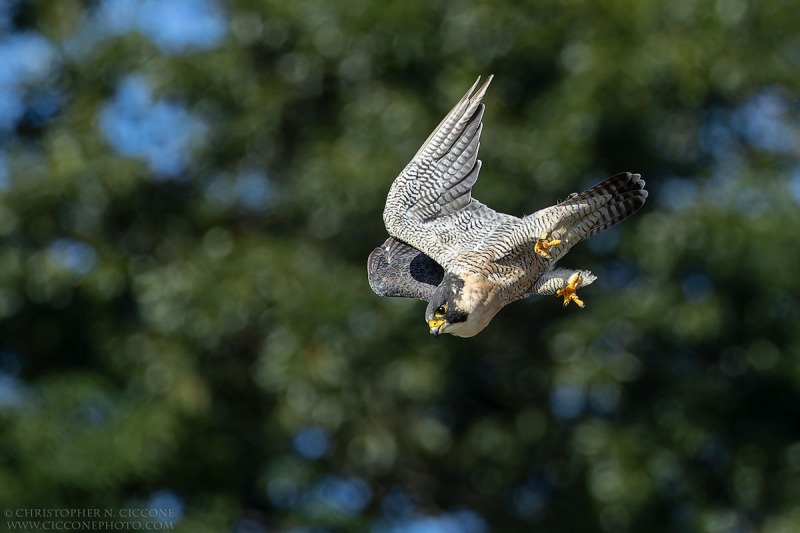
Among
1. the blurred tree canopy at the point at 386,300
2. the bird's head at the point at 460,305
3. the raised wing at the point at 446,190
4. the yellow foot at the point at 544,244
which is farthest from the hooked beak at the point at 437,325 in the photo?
the blurred tree canopy at the point at 386,300

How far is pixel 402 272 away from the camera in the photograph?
7891mm

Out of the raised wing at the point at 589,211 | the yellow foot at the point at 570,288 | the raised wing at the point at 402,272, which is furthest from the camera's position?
the raised wing at the point at 402,272

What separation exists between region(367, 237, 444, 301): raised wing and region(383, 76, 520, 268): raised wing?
22cm

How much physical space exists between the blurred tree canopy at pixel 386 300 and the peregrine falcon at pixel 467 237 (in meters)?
4.75

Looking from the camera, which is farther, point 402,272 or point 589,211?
point 402,272

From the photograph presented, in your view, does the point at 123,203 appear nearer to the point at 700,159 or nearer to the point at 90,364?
the point at 90,364

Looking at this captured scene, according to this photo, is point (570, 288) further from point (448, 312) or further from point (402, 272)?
point (402, 272)

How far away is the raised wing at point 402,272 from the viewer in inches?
303

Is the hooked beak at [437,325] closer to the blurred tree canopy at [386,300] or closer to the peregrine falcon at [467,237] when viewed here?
the peregrine falcon at [467,237]

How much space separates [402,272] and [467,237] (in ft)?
1.25

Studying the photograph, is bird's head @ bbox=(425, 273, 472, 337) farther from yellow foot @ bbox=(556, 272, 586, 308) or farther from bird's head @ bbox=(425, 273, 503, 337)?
yellow foot @ bbox=(556, 272, 586, 308)

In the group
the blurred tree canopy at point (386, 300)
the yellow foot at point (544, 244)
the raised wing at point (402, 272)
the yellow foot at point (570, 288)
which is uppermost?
the yellow foot at point (544, 244)

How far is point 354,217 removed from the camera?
13836 millimetres

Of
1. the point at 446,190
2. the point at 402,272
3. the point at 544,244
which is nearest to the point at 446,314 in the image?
the point at 544,244
